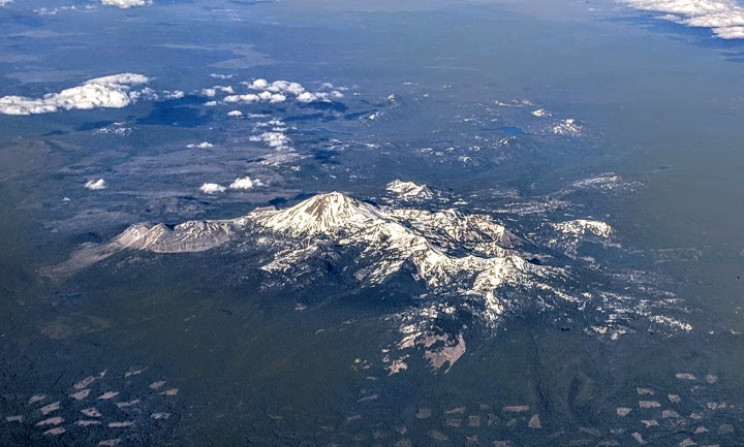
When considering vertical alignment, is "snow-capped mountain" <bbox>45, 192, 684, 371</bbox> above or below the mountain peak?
below

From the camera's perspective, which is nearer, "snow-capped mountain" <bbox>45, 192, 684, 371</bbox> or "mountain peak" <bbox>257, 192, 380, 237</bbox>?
"snow-capped mountain" <bbox>45, 192, 684, 371</bbox>

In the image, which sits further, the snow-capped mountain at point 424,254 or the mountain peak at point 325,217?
the mountain peak at point 325,217

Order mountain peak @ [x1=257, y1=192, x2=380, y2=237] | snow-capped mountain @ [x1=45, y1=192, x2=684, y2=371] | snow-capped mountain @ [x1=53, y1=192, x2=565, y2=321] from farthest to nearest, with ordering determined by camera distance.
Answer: mountain peak @ [x1=257, y1=192, x2=380, y2=237], snow-capped mountain @ [x1=53, y1=192, x2=565, y2=321], snow-capped mountain @ [x1=45, y1=192, x2=684, y2=371]

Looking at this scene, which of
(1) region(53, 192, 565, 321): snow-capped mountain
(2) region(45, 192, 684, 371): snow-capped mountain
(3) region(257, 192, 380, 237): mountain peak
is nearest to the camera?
(2) region(45, 192, 684, 371): snow-capped mountain

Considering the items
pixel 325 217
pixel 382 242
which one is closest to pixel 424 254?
pixel 382 242

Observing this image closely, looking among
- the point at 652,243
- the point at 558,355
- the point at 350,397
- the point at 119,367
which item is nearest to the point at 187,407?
the point at 119,367

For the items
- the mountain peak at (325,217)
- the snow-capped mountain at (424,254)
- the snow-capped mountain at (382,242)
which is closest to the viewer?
the snow-capped mountain at (424,254)

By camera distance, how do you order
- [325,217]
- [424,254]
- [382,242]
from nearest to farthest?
1. [424,254]
2. [382,242]
3. [325,217]

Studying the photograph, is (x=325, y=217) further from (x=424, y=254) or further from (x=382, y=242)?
(x=424, y=254)

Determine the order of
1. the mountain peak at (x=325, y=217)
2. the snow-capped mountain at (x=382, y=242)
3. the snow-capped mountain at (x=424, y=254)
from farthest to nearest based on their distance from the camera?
the mountain peak at (x=325, y=217) → the snow-capped mountain at (x=382, y=242) → the snow-capped mountain at (x=424, y=254)

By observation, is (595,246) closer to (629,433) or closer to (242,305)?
(629,433)

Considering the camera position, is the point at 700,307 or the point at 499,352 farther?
the point at 700,307
